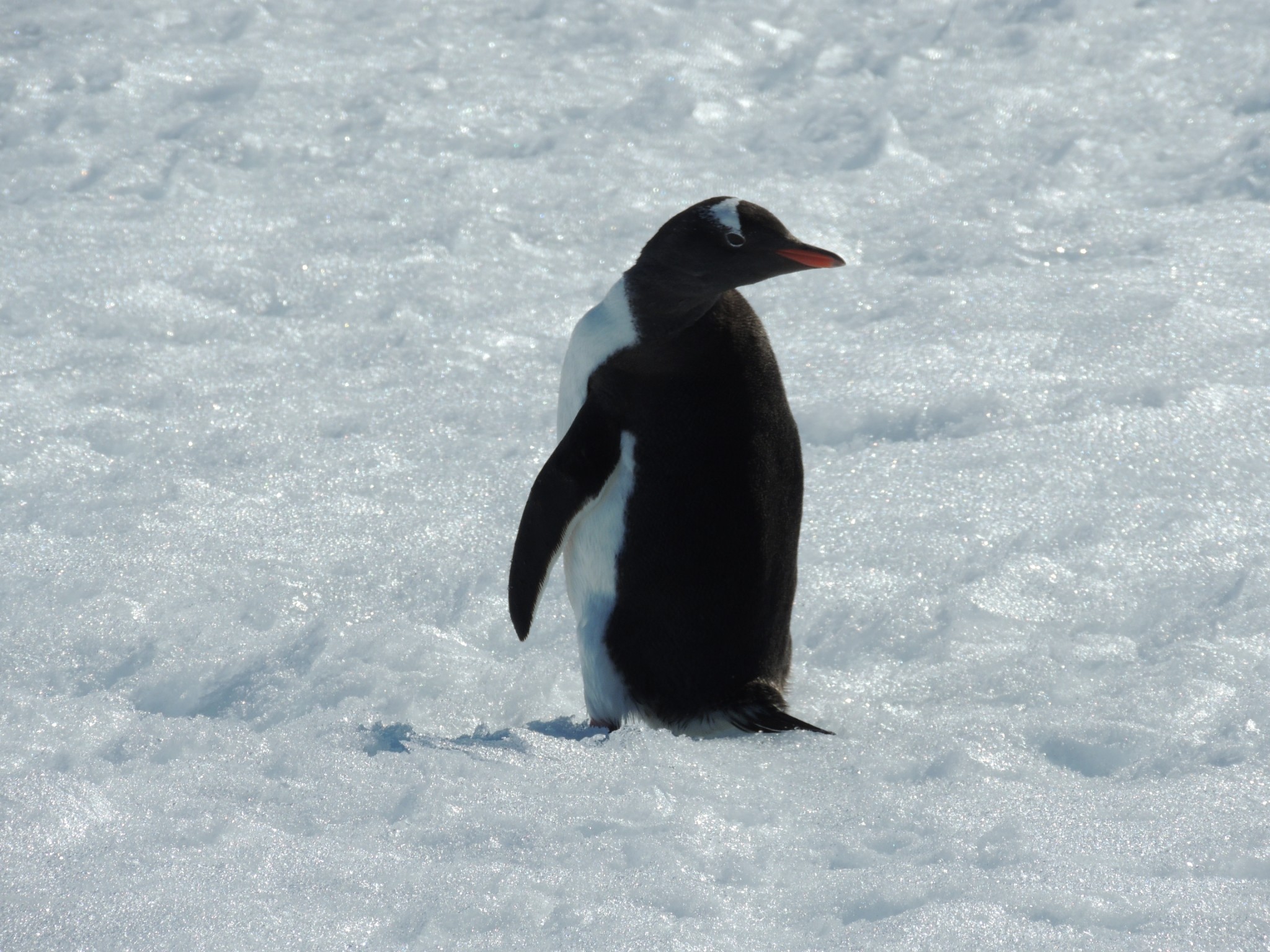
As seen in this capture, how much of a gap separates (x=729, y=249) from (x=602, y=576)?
682 mm

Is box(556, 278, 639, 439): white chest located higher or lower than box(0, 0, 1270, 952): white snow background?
higher

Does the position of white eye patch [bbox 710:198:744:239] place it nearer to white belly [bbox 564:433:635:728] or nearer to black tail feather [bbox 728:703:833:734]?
white belly [bbox 564:433:635:728]

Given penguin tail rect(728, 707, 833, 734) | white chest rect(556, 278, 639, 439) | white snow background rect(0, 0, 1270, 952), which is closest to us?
white snow background rect(0, 0, 1270, 952)

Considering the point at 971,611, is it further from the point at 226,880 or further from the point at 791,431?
the point at 226,880

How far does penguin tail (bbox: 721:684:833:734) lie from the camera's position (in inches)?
95.0

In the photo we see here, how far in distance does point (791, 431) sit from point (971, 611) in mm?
630

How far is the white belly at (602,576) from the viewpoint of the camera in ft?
8.26

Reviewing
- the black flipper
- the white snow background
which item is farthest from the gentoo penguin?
the white snow background

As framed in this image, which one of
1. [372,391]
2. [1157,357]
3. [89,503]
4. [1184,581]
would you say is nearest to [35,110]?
[372,391]

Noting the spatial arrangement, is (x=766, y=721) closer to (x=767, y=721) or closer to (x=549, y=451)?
(x=767, y=721)

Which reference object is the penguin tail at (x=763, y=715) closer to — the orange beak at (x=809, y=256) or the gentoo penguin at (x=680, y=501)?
the gentoo penguin at (x=680, y=501)

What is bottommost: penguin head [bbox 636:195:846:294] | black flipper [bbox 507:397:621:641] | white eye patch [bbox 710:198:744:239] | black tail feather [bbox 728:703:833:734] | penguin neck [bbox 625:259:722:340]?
black tail feather [bbox 728:703:833:734]

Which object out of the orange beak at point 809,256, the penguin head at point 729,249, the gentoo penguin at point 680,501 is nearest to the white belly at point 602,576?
the gentoo penguin at point 680,501

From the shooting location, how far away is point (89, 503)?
3.21m
